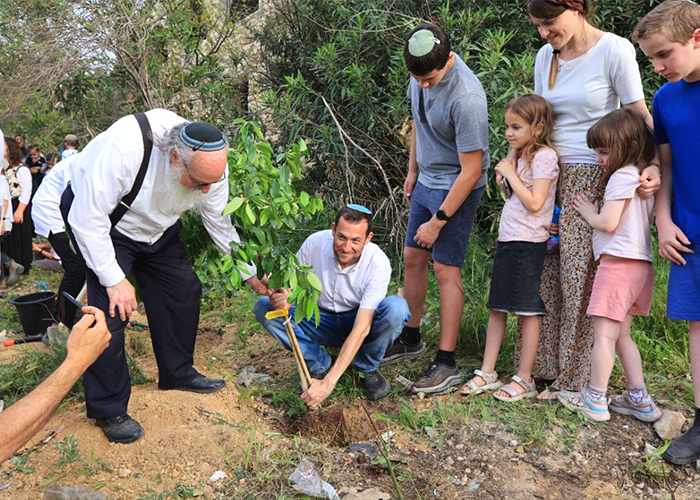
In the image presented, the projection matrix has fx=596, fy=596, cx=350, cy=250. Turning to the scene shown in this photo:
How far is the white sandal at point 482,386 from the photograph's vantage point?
11.4ft

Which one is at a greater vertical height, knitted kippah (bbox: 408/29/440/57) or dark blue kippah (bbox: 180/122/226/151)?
knitted kippah (bbox: 408/29/440/57)

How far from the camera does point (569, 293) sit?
10.7ft

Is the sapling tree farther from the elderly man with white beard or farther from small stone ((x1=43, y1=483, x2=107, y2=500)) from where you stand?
small stone ((x1=43, y1=483, x2=107, y2=500))

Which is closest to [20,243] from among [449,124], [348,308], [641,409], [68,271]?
[68,271]

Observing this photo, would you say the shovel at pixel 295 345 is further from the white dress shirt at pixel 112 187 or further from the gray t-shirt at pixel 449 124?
the gray t-shirt at pixel 449 124

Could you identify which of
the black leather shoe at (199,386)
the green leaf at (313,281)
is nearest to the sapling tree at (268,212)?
the green leaf at (313,281)

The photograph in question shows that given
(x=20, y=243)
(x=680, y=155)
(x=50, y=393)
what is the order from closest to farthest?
(x=50, y=393)
(x=680, y=155)
(x=20, y=243)

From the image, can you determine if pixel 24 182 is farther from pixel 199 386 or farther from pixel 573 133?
pixel 573 133

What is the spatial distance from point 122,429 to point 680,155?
120 inches

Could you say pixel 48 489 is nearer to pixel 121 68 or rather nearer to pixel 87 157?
pixel 87 157

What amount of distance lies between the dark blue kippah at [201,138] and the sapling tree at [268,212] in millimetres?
384

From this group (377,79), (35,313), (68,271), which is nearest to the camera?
(68,271)

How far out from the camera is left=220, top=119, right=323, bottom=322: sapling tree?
10.2ft

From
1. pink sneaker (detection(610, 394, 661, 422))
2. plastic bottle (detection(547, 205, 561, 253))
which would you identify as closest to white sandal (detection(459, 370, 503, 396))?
pink sneaker (detection(610, 394, 661, 422))
